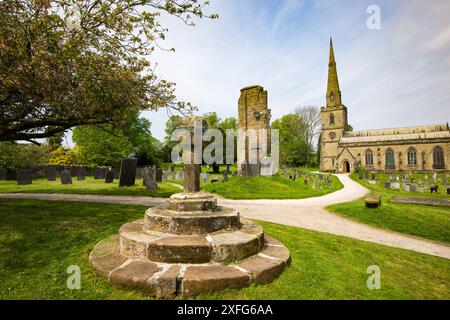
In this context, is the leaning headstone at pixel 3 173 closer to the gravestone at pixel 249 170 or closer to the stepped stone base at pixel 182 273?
the gravestone at pixel 249 170

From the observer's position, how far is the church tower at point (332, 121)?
5131cm

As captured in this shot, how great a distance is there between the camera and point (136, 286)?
2.70 m

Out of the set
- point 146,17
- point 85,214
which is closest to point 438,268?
point 85,214

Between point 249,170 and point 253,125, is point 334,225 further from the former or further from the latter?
point 253,125

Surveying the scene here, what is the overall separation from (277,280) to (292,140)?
6109 centimetres

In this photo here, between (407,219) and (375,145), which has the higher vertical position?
(375,145)

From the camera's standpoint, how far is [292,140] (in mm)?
61312

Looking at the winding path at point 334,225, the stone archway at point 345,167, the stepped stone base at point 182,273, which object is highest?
the stone archway at point 345,167

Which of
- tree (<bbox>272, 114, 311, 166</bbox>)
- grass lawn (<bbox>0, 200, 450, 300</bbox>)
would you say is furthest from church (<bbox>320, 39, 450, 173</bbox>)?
grass lawn (<bbox>0, 200, 450, 300</bbox>)

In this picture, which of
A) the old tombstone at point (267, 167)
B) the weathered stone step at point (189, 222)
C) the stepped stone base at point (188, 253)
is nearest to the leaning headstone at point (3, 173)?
the old tombstone at point (267, 167)

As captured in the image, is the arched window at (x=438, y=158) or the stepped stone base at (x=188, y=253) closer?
the stepped stone base at (x=188, y=253)

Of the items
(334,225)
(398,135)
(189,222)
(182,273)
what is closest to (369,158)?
(398,135)
